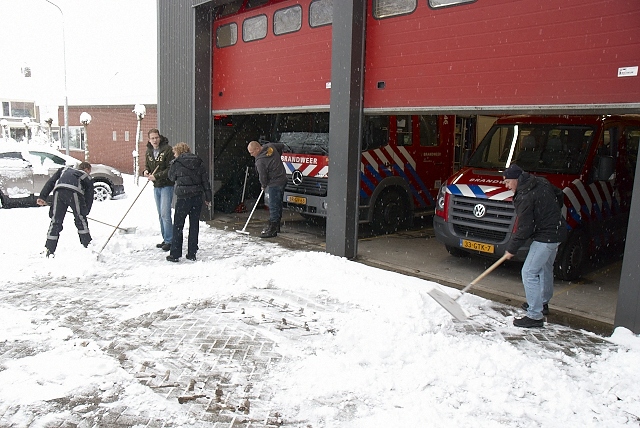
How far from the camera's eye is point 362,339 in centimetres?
498

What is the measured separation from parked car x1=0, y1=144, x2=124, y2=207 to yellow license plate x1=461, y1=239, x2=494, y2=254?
374 inches

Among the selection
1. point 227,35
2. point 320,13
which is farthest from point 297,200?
point 227,35

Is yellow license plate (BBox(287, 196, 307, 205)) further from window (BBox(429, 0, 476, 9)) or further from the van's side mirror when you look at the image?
the van's side mirror

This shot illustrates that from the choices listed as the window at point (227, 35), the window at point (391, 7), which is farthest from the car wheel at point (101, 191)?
the window at point (391, 7)

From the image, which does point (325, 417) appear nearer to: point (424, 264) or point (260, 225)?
point (424, 264)

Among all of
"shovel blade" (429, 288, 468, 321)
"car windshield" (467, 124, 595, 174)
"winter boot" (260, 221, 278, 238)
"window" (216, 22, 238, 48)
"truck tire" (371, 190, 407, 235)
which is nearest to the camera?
"shovel blade" (429, 288, 468, 321)

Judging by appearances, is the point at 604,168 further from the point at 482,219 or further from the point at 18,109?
the point at 18,109

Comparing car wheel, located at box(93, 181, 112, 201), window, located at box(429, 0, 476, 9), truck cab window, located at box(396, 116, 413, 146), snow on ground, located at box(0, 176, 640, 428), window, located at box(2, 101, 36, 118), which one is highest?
window, located at box(2, 101, 36, 118)

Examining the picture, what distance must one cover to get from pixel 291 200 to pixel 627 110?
647 cm

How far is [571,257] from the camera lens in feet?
23.9

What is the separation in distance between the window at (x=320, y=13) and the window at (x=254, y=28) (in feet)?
4.90

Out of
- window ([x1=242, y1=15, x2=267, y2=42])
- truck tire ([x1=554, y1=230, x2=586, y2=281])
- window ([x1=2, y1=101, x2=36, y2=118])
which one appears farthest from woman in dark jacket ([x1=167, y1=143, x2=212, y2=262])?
window ([x1=2, y1=101, x2=36, y2=118])

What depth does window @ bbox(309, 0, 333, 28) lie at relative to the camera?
886 centimetres

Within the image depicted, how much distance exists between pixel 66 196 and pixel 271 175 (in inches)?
141
